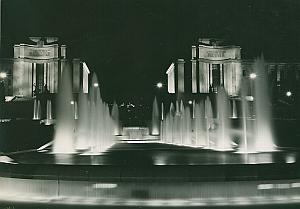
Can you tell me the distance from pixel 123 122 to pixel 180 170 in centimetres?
1986

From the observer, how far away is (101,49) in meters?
35.6

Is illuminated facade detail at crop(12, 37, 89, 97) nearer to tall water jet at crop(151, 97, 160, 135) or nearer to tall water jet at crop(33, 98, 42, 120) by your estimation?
tall water jet at crop(33, 98, 42, 120)

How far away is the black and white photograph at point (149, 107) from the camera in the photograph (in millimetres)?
5836

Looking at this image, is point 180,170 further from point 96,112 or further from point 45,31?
point 45,31

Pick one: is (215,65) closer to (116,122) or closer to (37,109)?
(116,122)

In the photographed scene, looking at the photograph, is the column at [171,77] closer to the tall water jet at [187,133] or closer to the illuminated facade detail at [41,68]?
the illuminated facade detail at [41,68]

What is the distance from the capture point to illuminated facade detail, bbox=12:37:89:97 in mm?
40875

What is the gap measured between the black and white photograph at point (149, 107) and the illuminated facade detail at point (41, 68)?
0.50ft

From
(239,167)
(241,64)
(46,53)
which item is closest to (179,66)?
(241,64)

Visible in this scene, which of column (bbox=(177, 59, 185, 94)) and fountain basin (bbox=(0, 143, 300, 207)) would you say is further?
column (bbox=(177, 59, 185, 94))

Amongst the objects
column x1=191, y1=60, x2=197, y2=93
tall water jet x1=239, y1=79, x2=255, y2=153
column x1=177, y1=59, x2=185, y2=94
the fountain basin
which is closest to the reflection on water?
the fountain basin

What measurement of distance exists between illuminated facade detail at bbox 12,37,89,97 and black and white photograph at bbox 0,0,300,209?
0.50 feet

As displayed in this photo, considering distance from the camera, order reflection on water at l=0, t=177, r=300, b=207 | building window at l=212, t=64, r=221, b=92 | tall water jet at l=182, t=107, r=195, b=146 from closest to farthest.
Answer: reflection on water at l=0, t=177, r=300, b=207 → tall water jet at l=182, t=107, r=195, b=146 → building window at l=212, t=64, r=221, b=92

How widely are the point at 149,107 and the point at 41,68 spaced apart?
19065mm
